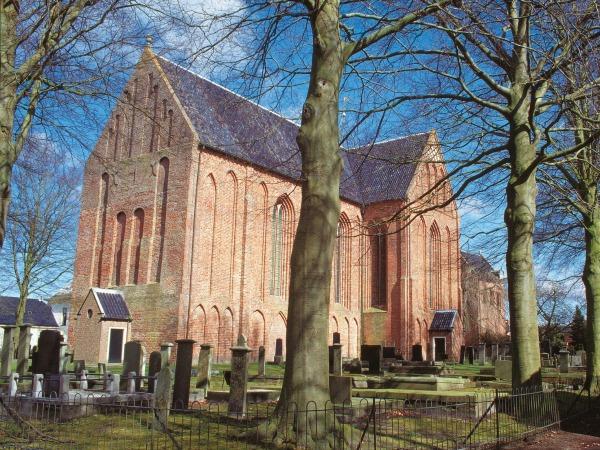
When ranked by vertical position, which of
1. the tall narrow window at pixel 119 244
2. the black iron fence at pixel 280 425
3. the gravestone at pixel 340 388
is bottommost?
the black iron fence at pixel 280 425

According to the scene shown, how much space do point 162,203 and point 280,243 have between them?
705 centimetres

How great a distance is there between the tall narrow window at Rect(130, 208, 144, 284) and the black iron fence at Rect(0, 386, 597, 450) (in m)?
16.4

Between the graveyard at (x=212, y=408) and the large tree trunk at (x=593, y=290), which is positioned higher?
the large tree trunk at (x=593, y=290)

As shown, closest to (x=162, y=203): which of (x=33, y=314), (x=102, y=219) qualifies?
(x=102, y=219)

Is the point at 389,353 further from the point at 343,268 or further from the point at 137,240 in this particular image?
the point at 137,240

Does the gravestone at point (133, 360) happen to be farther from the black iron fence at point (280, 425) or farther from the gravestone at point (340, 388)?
the gravestone at point (340, 388)

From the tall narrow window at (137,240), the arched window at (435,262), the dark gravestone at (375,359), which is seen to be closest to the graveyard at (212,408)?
the dark gravestone at (375,359)

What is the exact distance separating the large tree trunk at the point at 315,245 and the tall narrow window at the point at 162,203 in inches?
776

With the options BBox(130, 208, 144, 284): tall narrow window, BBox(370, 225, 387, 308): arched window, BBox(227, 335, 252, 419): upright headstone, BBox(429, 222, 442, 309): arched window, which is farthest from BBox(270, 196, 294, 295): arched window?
BBox(227, 335, 252, 419): upright headstone

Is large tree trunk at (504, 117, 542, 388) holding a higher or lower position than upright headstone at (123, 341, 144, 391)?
higher

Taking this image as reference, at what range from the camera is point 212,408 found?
11.9 meters

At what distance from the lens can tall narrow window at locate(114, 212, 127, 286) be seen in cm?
2846

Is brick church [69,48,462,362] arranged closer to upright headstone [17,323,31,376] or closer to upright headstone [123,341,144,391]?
upright headstone [17,323,31,376]

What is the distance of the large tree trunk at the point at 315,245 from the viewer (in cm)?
708
